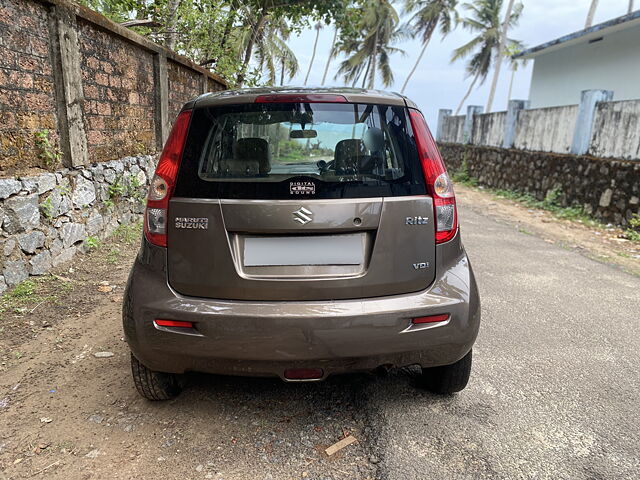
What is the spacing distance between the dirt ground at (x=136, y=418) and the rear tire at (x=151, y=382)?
0.27 ft

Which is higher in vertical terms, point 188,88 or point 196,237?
point 188,88

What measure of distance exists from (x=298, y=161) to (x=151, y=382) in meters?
1.30

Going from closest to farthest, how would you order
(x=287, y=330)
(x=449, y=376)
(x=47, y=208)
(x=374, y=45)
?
1. (x=287, y=330)
2. (x=449, y=376)
3. (x=47, y=208)
4. (x=374, y=45)

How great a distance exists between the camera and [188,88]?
25.9 ft

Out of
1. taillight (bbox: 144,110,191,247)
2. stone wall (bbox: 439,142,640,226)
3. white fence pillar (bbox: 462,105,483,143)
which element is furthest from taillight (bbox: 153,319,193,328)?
white fence pillar (bbox: 462,105,483,143)

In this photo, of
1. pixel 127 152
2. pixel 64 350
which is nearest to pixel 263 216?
pixel 64 350

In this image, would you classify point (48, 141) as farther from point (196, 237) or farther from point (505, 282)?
point (505, 282)

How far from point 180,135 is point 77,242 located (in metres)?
2.90

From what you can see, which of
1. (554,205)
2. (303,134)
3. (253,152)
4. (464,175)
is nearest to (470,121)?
(464,175)

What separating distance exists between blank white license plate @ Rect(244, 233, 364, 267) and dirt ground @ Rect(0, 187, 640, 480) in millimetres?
839

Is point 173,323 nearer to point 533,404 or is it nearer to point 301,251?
point 301,251

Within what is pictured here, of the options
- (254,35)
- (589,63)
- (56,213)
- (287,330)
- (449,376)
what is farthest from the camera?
(589,63)

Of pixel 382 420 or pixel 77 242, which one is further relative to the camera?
pixel 77 242

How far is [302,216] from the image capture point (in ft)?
6.23
